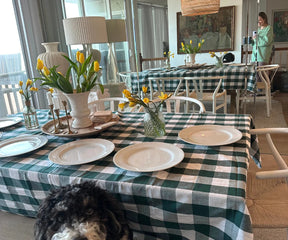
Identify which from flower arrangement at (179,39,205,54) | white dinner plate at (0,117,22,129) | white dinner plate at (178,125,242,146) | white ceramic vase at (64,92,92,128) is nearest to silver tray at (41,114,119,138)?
white ceramic vase at (64,92,92,128)

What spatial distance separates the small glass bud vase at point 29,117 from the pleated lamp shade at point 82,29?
1187 mm

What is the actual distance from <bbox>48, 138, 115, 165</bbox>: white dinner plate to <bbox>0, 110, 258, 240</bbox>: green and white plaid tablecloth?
0.02 meters

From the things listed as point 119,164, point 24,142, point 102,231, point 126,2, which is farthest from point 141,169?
point 126,2

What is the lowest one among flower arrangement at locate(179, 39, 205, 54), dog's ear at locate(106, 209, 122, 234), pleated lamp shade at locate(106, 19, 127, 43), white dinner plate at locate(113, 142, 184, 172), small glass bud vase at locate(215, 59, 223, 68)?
dog's ear at locate(106, 209, 122, 234)

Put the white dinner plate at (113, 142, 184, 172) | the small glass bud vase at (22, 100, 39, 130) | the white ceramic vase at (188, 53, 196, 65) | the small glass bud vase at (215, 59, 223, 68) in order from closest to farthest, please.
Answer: the white dinner plate at (113, 142, 184, 172), the small glass bud vase at (22, 100, 39, 130), the small glass bud vase at (215, 59, 223, 68), the white ceramic vase at (188, 53, 196, 65)

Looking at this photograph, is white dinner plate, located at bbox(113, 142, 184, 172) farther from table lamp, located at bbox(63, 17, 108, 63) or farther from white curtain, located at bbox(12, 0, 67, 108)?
white curtain, located at bbox(12, 0, 67, 108)

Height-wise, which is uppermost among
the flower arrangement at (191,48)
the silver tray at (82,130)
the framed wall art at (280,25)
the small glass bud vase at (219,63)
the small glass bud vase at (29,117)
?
the framed wall art at (280,25)

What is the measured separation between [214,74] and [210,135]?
6.97ft

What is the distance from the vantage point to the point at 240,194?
0.69 meters

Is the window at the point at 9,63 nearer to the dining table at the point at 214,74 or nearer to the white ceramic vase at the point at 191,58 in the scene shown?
the dining table at the point at 214,74

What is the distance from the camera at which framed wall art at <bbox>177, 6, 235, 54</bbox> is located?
9.63 ft

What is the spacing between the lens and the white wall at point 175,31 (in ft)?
8.80

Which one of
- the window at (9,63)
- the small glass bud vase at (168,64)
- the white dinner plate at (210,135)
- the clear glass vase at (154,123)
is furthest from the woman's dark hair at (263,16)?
the window at (9,63)

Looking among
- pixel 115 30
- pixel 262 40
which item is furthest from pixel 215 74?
pixel 115 30
